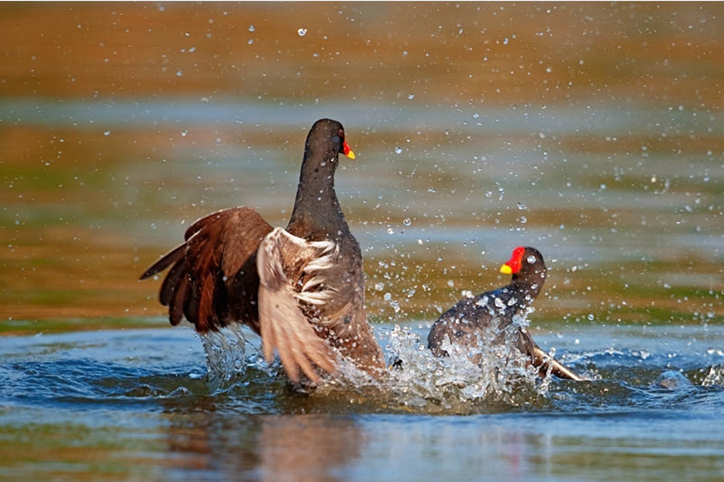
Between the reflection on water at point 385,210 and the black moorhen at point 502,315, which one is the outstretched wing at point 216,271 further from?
the black moorhen at point 502,315

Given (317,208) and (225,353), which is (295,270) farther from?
(225,353)

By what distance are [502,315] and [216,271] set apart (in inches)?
63.0

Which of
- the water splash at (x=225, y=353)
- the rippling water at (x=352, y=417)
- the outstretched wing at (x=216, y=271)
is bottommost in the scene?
the rippling water at (x=352, y=417)

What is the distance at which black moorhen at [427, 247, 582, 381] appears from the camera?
22.6 feet

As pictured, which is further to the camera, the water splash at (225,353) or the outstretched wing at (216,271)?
the water splash at (225,353)

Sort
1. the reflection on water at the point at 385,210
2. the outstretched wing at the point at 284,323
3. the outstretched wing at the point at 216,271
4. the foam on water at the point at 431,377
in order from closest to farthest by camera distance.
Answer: the reflection on water at the point at 385,210
the outstretched wing at the point at 284,323
the foam on water at the point at 431,377
the outstretched wing at the point at 216,271

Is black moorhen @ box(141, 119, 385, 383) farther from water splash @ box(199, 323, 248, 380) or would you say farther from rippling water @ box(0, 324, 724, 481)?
rippling water @ box(0, 324, 724, 481)

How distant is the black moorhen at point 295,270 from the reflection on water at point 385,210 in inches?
13.9

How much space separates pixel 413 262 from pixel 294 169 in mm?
2587

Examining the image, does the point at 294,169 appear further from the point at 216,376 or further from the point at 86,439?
the point at 86,439

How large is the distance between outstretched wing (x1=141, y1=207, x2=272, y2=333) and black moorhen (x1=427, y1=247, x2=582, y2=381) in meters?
1.04

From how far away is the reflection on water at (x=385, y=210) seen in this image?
562 cm

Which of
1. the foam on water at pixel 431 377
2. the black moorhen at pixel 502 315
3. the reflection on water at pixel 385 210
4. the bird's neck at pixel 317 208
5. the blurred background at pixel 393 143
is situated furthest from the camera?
the blurred background at pixel 393 143

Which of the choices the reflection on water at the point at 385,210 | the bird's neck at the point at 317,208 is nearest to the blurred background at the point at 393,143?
the reflection on water at the point at 385,210
